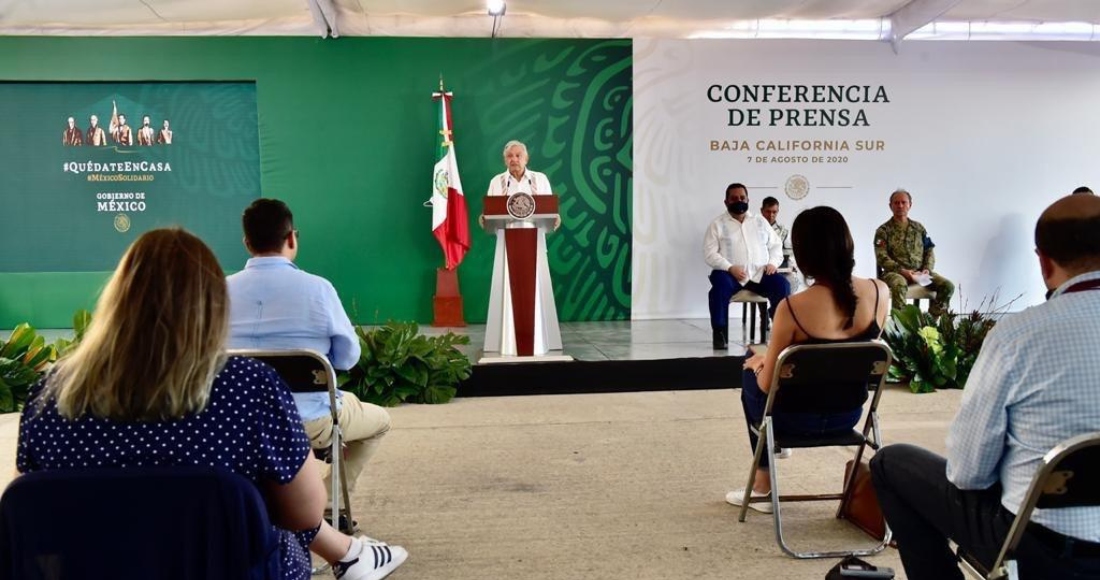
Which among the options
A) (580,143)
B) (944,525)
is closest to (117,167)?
(580,143)

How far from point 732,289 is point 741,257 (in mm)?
306

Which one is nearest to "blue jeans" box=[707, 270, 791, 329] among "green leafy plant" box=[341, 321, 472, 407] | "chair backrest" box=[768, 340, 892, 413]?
A: "green leafy plant" box=[341, 321, 472, 407]

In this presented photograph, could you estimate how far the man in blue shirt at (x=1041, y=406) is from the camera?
147cm

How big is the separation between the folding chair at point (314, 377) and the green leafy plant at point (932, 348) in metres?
3.84

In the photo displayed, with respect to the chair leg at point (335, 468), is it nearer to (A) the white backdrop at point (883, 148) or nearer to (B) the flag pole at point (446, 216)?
(B) the flag pole at point (446, 216)

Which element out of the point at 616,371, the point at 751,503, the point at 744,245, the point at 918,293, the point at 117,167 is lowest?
the point at 751,503

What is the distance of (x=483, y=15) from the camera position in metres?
7.56

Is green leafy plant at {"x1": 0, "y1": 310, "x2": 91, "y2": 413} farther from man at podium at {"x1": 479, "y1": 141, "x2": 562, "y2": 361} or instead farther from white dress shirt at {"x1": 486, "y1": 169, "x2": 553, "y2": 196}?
white dress shirt at {"x1": 486, "y1": 169, "x2": 553, "y2": 196}

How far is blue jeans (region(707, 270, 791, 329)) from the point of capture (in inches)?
241

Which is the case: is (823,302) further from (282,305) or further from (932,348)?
(932,348)

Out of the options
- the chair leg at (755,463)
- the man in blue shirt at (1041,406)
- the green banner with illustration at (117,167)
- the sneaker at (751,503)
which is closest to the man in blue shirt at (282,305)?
the chair leg at (755,463)

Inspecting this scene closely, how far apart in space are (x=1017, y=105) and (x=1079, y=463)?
26.8ft

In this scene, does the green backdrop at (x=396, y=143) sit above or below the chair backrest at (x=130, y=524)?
above

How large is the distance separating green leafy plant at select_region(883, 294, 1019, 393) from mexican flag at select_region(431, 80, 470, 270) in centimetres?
392
